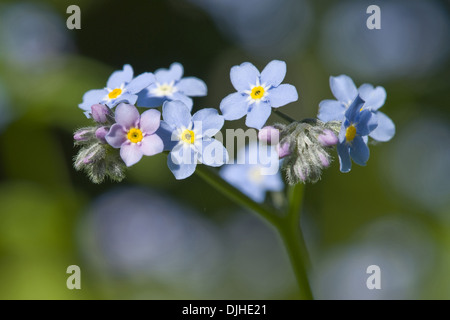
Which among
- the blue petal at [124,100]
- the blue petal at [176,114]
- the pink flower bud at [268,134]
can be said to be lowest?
the pink flower bud at [268,134]

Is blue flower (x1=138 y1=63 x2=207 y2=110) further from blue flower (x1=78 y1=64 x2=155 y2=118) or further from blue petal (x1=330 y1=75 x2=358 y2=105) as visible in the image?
blue petal (x1=330 y1=75 x2=358 y2=105)

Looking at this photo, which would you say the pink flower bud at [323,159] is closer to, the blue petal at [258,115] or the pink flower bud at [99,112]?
the blue petal at [258,115]

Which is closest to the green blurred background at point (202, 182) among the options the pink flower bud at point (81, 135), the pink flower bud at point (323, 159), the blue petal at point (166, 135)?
the pink flower bud at point (81, 135)

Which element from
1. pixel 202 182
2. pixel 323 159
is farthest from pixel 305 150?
pixel 202 182

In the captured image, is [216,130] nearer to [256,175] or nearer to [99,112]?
[99,112]

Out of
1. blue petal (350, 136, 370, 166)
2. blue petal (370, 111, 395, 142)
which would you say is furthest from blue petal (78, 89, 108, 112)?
blue petal (370, 111, 395, 142)

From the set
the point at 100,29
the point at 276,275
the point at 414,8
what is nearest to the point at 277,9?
the point at 414,8
